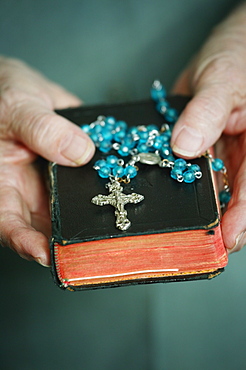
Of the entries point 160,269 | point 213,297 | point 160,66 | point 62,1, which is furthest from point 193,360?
point 62,1

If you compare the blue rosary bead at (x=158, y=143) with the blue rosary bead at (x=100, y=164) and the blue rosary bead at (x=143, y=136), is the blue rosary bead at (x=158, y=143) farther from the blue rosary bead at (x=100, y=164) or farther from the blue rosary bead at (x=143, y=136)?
the blue rosary bead at (x=100, y=164)

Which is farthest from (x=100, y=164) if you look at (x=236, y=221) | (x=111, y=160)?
(x=236, y=221)

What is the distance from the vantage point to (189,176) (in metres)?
1.05

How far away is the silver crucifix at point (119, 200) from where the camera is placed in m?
0.96

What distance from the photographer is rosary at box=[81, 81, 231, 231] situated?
Answer: 1024mm

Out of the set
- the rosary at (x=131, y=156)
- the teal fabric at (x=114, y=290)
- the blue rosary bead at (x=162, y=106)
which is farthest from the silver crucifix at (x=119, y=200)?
the teal fabric at (x=114, y=290)

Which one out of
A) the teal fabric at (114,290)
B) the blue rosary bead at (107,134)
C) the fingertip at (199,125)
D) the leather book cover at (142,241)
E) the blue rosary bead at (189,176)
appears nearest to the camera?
the leather book cover at (142,241)

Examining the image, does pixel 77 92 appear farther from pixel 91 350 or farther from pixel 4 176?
pixel 91 350

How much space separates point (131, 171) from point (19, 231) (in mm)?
300

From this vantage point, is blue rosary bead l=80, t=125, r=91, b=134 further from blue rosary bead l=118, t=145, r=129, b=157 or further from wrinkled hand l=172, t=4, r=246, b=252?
wrinkled hand l=172, t=4, r=246, b=252

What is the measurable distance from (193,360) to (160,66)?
1190mm

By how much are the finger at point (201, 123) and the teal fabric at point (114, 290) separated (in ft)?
A: 2.05

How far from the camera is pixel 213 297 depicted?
65.1 inches

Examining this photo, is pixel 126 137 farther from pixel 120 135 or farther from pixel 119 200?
pixel 119 200
